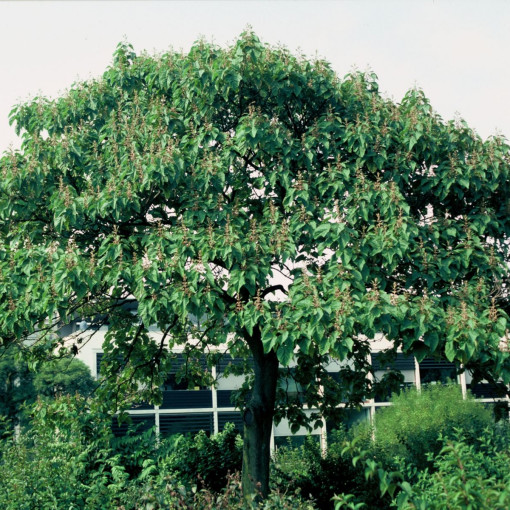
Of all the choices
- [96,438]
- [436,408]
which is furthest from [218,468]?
[436,408]

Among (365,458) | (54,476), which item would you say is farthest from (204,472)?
(54,476)

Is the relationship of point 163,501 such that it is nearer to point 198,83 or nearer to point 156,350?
point 198,83

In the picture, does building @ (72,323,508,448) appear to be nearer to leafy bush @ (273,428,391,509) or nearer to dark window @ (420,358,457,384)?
dark window @ (420,358,457,384)

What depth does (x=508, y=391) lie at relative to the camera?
1357cm

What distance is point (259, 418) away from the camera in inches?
568

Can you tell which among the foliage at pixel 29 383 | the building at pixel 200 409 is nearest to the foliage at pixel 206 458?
the building at pixel 200 409

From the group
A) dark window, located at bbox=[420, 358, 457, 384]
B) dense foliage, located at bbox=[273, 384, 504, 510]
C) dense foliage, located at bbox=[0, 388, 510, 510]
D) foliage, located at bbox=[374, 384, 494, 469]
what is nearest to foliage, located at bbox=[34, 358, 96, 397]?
foliage, located at bbox=[374, 384, 494, 469]

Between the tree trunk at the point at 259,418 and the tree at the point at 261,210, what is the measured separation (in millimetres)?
38

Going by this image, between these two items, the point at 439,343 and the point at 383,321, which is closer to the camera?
the point at 383,321

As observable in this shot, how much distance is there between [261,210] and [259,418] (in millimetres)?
4147

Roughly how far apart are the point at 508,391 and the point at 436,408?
48.4 feet

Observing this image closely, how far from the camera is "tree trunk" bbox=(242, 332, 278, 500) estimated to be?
46.4 ft

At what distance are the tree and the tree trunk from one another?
1.5 inches

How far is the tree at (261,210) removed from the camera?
36.3 feet
